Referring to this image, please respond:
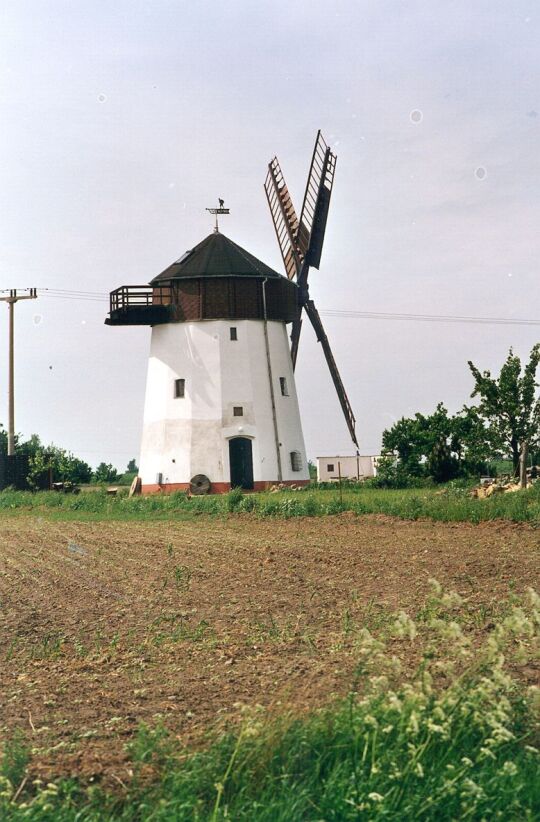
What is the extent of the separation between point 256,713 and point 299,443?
37.6 m

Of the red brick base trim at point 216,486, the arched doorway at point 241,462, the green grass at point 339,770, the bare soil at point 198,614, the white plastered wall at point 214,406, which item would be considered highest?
the white plastered wall at point 214,406

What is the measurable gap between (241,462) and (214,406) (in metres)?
2.35

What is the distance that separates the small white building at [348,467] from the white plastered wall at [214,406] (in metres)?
7.81

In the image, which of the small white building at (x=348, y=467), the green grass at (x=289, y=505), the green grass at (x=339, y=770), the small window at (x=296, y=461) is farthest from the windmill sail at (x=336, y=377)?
the green grass at (x=339, y=770)

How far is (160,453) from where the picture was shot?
4372 cm

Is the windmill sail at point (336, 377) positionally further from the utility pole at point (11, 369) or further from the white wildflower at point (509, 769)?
the white wildflower at point (509, 769)

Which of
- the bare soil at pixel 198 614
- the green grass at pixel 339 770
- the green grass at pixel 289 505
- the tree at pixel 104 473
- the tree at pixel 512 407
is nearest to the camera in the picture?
the green grass at pixel 339 770

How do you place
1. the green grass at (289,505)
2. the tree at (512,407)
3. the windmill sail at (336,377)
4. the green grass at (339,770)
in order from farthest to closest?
the windmill sail at (336,377) → the tree at (512,407) → the green grass at (289,505) → the green grass at (339,770)

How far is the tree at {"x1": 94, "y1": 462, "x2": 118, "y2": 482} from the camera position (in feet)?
222

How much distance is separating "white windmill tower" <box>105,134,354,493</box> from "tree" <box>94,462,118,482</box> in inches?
911

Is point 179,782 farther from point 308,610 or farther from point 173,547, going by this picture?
point 173,547

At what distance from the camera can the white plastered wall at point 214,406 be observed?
43.0m

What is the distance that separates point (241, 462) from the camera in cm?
4306

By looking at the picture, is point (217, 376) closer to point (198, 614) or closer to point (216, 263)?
point (216, 263)
